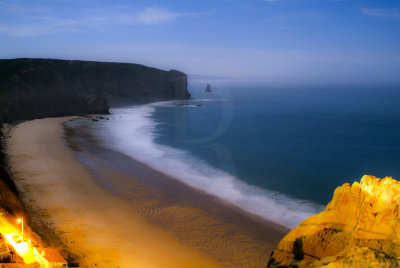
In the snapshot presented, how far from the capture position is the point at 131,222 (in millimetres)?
10750

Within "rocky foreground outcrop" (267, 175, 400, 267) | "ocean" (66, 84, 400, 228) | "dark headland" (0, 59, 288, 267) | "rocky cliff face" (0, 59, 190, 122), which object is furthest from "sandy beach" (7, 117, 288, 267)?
"rocky cliff face" (0, 59, 190, 122)

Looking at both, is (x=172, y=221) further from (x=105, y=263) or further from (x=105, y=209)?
(x=105, y=263)

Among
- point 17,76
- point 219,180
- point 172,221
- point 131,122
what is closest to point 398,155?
point 219,180

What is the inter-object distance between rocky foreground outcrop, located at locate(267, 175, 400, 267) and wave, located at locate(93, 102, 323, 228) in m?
5.95

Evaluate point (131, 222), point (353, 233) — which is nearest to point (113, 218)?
point (131, 222)

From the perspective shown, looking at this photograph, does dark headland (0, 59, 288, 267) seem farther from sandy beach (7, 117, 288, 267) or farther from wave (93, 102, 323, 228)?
wave (93, 102, 323, 228)

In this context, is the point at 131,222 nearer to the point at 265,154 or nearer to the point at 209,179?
the point at 209,179

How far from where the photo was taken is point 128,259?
836cm

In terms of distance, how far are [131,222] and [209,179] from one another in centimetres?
686

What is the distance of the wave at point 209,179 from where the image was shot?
1289 cm

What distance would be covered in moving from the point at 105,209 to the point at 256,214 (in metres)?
5.53

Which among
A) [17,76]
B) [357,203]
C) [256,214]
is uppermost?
[17,76]

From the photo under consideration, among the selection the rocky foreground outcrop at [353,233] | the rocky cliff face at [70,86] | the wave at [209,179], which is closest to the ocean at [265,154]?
the wave at [209,179]

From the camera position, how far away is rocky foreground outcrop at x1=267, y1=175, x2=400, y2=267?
456 centimetres
